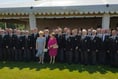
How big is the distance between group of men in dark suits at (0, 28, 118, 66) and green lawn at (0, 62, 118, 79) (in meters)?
0.60

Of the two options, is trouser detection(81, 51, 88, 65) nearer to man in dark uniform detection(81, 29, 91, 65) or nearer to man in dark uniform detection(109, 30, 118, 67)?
man in dark uniform detection(81, 29, 91, 65)

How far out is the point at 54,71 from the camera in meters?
10.7

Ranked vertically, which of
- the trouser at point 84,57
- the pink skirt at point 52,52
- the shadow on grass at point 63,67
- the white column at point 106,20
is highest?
the white column at point 106,20

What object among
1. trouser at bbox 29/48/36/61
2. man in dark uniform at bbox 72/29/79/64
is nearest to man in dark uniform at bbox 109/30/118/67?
man in dark uniform at bbox 72/29/79/64

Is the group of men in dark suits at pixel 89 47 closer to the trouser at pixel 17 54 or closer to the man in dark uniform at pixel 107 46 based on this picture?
the man in dark uniform at pixel 107 46

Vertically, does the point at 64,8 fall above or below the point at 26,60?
above

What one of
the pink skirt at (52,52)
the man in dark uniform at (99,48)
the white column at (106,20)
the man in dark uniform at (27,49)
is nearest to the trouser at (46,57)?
the pink skirt at (52,52)

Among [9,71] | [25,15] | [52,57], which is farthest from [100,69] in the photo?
[25,15]

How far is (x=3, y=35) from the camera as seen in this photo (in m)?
13.3

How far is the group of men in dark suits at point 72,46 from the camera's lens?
39.2ft

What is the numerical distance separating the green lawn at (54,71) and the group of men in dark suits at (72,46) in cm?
60

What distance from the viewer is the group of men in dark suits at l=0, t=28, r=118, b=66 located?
11.9 metres

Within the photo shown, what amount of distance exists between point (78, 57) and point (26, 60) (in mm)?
2369

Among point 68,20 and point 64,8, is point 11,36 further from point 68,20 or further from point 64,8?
point 68,20
